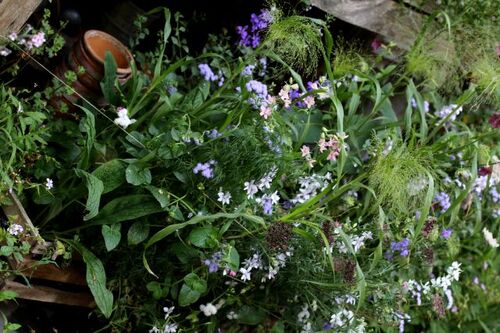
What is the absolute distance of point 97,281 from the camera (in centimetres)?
233

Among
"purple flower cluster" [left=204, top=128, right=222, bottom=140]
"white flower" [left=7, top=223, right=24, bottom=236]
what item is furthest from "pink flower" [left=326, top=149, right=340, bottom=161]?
"white flower" [left=7, top=223, right=24, bottom=236]

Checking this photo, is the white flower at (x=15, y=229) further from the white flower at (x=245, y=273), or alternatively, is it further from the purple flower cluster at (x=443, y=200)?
the purple flower cluster at (x=443, y=200)

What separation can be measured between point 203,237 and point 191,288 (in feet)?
0.61

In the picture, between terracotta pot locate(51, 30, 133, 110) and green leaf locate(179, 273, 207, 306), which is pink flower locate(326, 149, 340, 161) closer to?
green leaf locate(179, 273, 207, 306)

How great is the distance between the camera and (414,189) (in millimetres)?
2480

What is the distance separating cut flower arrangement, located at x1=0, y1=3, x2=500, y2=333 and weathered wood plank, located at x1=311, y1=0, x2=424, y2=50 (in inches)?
17.3

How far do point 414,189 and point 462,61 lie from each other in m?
1.02

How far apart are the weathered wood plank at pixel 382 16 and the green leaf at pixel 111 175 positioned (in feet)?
4.03

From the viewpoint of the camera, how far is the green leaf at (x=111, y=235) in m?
2.27

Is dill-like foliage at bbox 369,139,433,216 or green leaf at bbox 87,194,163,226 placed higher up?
dill-like foliage at bbox 369,139,433,216

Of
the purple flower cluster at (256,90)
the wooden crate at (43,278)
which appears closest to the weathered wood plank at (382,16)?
the purple flower cluster at (256,90)

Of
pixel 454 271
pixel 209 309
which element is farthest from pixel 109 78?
pixel 454 271

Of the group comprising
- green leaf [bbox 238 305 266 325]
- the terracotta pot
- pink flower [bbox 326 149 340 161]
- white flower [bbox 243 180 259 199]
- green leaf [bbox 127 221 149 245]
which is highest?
the terracotta pot

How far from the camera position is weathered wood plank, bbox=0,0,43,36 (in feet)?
7.93
